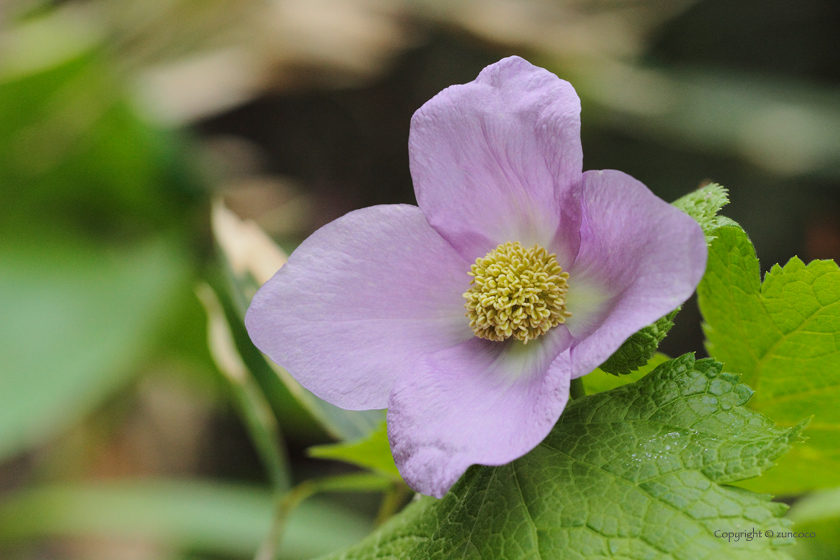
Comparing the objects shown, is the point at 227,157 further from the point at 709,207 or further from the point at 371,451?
the point at 709,207

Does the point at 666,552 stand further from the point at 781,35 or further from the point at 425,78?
the point at 781,35

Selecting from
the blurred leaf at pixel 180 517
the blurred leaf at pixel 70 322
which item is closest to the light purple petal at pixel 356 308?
the blurred leaf at pixel 180 517

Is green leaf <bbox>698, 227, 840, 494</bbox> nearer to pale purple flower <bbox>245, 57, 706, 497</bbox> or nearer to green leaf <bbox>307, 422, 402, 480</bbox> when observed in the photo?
pale purple flower <bbox>245, 57, 706, 497</bbox>

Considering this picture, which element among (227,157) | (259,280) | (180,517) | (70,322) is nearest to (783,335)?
(259,280)

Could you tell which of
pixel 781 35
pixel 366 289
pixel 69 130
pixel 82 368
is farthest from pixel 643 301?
pixel 781 35

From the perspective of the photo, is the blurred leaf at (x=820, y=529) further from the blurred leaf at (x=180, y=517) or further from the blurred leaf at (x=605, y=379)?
the blurred leaf at (x=180, y=517)

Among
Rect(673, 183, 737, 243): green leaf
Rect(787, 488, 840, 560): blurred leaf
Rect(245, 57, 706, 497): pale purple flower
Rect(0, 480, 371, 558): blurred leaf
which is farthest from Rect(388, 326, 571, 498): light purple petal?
Rect(0, 480, 371, 558): blurred leaf

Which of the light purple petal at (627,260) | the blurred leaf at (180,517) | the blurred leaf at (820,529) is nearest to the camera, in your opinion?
the light purple petal at (627,260)
